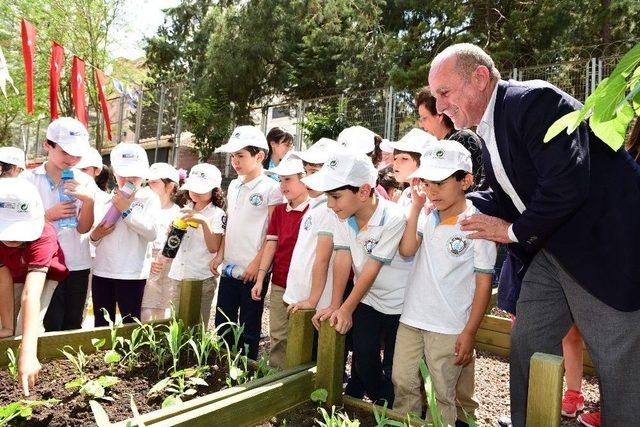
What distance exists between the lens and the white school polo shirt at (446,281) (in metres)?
2.47

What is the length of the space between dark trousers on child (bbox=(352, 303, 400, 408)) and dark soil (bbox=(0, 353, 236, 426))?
2.69 ft

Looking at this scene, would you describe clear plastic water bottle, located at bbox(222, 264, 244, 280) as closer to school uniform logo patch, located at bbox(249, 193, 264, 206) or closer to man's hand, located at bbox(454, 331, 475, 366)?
school uniform logo patch, located at bbox(249, 193, 264, 206)

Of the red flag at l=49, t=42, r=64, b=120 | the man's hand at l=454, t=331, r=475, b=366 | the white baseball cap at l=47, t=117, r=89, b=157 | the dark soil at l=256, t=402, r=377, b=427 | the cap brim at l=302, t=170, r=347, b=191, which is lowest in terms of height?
the dark soil at l=256, t=402, r=377, b=427

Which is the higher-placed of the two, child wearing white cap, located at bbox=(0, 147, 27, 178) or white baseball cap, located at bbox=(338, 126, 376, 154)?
white baseball cap, located at bbox=(338, 126, 376, 154)

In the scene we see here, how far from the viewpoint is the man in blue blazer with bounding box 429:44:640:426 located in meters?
1.74

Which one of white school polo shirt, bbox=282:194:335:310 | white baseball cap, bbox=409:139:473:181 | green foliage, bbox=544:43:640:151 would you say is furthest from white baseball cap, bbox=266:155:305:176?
green foliage, bbox=544:43:640:151

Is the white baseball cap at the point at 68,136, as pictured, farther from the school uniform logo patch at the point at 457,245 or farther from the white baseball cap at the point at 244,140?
the school uniform logo patch at the point at 457,245

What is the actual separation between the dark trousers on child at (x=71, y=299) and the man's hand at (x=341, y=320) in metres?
2.01

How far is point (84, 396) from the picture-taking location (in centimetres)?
202

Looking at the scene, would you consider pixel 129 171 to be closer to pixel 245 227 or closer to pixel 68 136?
pixel 68 136

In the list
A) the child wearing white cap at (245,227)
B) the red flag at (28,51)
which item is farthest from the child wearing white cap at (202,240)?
the red flag at (28,51)

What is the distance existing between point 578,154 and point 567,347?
6.19ft

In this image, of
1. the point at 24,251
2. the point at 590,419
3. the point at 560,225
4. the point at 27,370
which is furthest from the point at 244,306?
the point at 560,225

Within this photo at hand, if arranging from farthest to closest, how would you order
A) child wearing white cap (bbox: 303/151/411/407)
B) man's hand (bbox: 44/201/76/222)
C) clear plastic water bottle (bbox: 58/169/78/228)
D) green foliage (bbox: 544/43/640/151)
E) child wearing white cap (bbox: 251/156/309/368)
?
child wearing white cap (bbox: 251/156/309/368) → clear plastic water bottle (bbox: 58/169/78/228) → man's hand (bbox: 44/201/76/222) → child wearing white cap (bbox: 303/151/411/407) → green foliage (bbox: 544/43/640/151)
